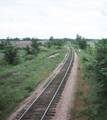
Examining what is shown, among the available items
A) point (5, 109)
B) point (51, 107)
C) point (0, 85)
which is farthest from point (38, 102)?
point (0, 85)

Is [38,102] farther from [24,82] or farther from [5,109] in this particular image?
[24,82]

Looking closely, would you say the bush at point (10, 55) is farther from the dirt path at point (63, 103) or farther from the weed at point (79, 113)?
the weed at point (79, 113)

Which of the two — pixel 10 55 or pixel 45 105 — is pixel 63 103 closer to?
pixel 45 105

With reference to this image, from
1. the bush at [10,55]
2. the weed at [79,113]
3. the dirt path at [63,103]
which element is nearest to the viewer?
the weed at [79,113]

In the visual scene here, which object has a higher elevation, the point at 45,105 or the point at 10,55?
the point at 10,55

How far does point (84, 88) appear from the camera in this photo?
11977mm

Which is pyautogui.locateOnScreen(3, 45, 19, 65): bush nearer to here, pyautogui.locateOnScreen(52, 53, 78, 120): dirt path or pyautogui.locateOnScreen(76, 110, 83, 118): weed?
pyautogui.locateOnScreen(52, 53, 78, 120): dirt path

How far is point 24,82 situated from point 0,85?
8.99 ft

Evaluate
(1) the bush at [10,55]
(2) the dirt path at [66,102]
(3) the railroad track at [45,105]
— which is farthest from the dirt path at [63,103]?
(1) the bush at [10,55]

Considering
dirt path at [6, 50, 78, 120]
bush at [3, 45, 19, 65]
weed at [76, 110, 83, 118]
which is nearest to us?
weed at [76, 110, 83, 118]

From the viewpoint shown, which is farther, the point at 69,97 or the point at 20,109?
the point at 69,97

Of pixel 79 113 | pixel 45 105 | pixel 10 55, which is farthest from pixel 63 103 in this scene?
pixel 10 55

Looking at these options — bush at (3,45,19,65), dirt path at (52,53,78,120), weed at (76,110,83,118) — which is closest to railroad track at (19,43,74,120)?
dirt path at (52,53,78,120)

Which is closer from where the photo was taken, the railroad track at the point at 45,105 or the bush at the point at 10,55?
the railroad track at the point at 45,105
